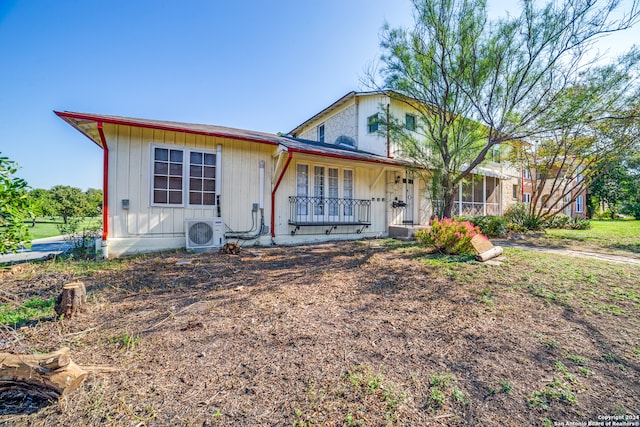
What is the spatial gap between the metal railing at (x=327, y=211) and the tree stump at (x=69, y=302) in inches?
206

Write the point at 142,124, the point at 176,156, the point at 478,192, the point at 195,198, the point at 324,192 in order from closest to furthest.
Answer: the point at 142,124, the point at 176,156, the point at 195,198, the point at 324,192, the point at 478,192

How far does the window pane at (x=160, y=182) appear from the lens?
20.8ft

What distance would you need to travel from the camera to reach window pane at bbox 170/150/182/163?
21.4 feet

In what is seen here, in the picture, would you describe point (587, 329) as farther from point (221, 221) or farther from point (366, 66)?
point (366, 66)

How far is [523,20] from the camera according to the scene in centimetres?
585

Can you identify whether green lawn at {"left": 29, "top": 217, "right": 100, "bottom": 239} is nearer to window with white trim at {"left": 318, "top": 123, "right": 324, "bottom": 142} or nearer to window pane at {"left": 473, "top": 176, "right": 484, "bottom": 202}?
window with white trim at {"left": 318, "top": 123, "right": 324, "bottom": 142}

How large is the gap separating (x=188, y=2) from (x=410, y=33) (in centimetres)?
588

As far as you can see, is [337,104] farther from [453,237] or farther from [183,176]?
[453,237]

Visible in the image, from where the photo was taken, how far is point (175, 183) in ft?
21.5

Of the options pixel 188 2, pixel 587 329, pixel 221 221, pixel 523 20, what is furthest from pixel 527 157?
pixel 188 2

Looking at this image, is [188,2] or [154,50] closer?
[188,2]

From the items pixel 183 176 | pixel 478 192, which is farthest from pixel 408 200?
pixel 183 176

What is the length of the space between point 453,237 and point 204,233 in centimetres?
600

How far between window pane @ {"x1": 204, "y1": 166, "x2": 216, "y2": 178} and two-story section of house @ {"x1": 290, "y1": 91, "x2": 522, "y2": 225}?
17.6 feet
